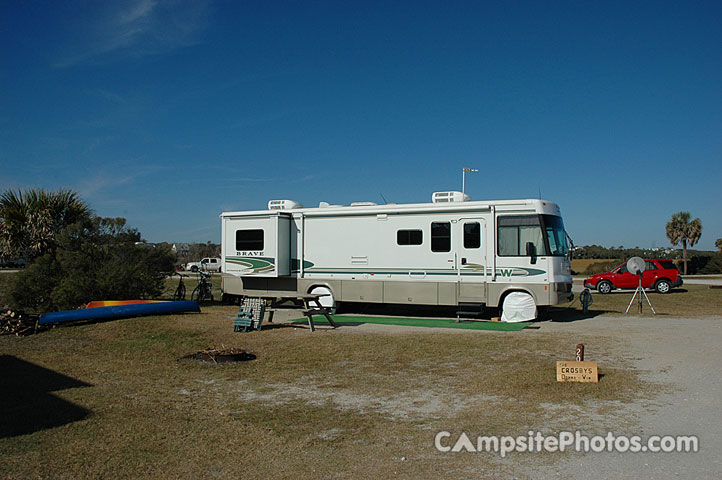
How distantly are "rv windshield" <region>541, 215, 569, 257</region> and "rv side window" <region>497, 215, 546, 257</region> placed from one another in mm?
213

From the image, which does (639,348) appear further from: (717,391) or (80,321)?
(80,321)

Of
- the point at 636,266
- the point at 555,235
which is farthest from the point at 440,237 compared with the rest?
the point at 636,266

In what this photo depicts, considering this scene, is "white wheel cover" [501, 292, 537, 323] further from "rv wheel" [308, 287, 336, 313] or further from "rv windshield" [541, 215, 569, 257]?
"rv wheel" [308, 287, 336, 313]

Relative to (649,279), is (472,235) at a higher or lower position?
higher

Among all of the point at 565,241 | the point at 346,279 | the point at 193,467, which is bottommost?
the point at 193,467

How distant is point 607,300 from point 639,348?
1160 centimetres

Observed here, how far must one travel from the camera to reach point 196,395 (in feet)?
23.3

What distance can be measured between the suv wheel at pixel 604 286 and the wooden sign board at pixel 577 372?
61.5ft

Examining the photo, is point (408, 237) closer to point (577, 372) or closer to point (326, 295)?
point (326, 295)


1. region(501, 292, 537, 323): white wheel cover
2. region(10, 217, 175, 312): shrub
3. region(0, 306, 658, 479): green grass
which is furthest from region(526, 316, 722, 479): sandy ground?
region(10, 217, 175, 312): shrub

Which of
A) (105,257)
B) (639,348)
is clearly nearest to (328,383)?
(639,348)

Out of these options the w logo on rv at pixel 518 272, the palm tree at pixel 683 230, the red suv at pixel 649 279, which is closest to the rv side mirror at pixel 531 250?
the w logo on rv at pixel 518 272

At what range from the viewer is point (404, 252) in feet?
48.5

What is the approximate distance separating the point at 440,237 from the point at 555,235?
273 cm
